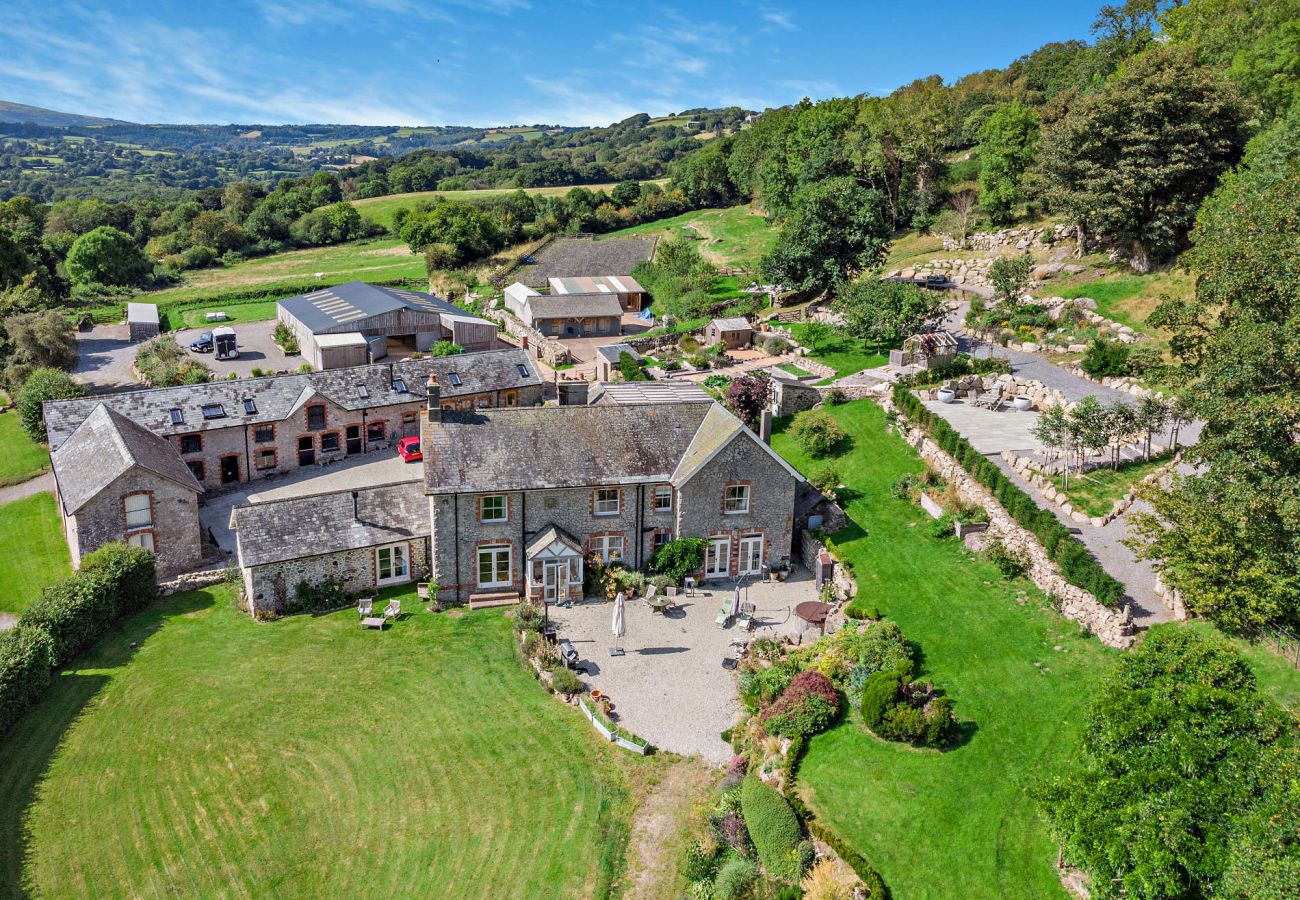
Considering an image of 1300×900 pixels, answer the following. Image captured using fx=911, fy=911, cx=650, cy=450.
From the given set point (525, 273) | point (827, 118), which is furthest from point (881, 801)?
point (827, 118)

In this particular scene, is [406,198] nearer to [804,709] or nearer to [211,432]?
[211,432]

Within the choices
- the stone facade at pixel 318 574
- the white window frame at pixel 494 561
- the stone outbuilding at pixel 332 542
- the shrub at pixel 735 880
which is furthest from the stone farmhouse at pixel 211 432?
the shrub at pixel 735 880

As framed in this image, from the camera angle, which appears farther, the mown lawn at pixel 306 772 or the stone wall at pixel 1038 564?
the stone wall at pixel 1038 564

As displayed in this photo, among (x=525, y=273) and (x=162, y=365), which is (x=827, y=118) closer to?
(x=525, y=273)

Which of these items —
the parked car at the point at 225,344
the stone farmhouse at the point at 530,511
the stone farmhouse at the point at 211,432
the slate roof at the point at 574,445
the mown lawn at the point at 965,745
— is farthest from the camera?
the parked car at the point at 225,344

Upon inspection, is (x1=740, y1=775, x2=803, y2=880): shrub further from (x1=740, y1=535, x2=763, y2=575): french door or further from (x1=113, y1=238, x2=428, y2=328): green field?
(x1=113, y1=238, x2=428, y2=328): green field

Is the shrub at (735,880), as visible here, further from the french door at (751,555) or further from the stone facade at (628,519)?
the french door at (751,555)

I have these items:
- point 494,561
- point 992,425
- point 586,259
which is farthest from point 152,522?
point 586,259
